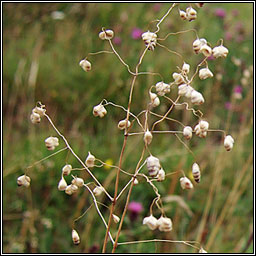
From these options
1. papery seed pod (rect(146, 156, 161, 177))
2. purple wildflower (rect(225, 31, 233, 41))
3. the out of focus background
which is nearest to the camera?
papery seed pod (rect(146, 156, 161, 177))

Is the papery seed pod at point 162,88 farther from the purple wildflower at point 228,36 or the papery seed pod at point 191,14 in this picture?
the purple wildflower at point 228,36

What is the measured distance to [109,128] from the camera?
220cm

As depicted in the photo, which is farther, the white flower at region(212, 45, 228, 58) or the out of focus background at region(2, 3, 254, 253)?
the out of focus background at region(2, 3, 254, 253)

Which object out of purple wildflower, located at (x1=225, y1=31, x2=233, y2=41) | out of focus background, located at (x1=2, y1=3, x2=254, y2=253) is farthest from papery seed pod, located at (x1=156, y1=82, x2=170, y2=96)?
purple wildflower, located at (x1=225, y1=31, x2=233, y2=41)

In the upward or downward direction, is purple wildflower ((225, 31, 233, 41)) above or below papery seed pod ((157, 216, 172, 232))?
above

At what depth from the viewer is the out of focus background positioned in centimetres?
164

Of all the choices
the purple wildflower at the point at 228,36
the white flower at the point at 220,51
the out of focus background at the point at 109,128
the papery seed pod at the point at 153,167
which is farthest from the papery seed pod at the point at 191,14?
the purple wildflower at the point at 228,36

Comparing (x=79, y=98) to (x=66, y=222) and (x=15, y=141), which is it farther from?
(x=66, y=222)

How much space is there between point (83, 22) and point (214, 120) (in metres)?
1.18

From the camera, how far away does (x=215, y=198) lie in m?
1.85

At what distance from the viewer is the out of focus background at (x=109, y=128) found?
1.64m

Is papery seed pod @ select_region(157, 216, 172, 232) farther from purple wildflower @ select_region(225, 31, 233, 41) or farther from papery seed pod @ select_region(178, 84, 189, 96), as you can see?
purple wildflower @ select_region(225, 31, 233, 41)

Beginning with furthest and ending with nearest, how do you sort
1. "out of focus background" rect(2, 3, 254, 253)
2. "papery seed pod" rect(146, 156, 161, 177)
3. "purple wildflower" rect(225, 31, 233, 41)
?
"purple wildflower" rect(225, 31, 233, 41) → "out of focus background" rect(2, 3, 254, 253) → "papery seed pod" rect(146, 156, 161, 177)

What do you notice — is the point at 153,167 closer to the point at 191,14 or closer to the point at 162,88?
the point at 162,88
